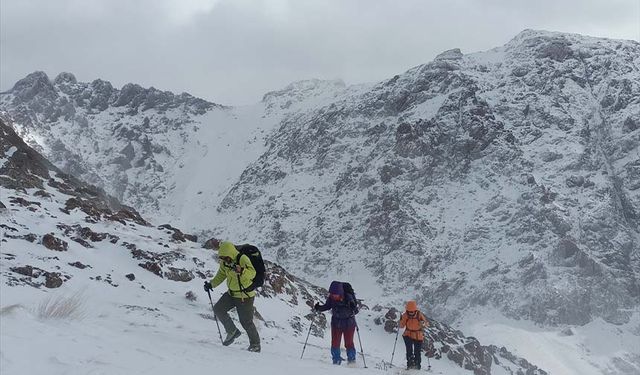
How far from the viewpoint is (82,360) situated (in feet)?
20.7

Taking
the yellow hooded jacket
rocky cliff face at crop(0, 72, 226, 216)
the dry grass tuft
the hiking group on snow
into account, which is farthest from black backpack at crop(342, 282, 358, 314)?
rocky cliff face at crop(0, 72, 226, 216)

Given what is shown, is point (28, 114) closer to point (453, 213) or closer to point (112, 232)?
point (453, 213)

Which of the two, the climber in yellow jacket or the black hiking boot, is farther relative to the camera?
the black hiking boot

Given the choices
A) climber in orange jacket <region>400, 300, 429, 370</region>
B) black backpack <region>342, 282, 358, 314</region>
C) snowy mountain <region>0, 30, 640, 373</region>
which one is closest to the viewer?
black backpack <region>342, 282, 358, 314</region>

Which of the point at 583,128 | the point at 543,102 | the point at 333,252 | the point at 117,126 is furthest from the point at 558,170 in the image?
the point at 117,126

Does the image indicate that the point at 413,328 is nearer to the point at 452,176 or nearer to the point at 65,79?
the point at 452,176

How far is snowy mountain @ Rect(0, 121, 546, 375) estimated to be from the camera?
22.3ft

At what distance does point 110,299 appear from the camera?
14906 millimetres

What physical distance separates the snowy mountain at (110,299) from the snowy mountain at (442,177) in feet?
138

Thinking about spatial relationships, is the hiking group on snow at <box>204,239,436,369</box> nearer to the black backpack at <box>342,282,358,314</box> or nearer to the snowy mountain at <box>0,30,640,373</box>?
the black backpack at <box>342,282,358,314</box>

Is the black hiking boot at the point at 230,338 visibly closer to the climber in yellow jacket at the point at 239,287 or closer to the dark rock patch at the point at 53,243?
the climber in yellow jacket at the point at 239,287

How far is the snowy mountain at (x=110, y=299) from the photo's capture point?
6.80m

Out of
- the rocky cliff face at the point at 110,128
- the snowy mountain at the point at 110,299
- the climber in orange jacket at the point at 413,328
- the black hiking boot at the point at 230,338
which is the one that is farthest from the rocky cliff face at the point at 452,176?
the black hiking boot at the point at 230,338

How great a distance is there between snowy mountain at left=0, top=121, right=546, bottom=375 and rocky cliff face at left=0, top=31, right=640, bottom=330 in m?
43.9
